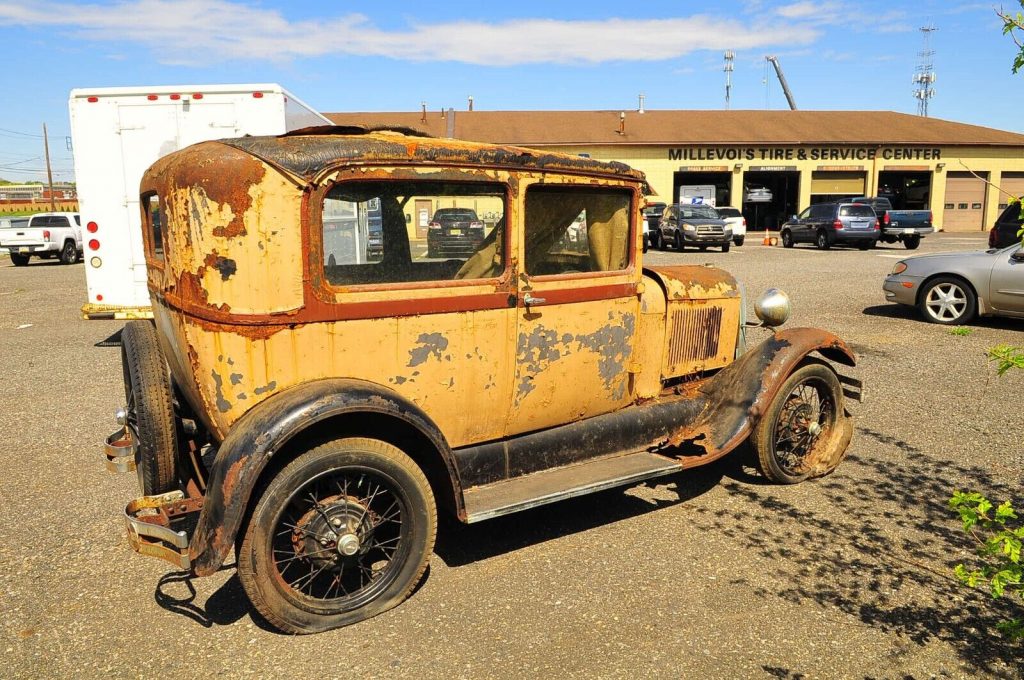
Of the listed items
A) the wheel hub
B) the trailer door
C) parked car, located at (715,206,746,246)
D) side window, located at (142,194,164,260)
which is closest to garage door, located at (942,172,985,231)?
parked car, located at (715,206,746,246)

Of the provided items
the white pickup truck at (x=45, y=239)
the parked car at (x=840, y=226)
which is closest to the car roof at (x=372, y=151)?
the parked car at (x=840, y=226)

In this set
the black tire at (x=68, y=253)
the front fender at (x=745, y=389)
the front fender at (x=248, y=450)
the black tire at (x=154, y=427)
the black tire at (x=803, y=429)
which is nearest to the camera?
the front fender at (x=248, y=450)

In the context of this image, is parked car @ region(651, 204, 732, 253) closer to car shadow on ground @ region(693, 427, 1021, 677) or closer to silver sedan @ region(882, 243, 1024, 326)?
silver sedan @ region(882, 243, 1024, 326)

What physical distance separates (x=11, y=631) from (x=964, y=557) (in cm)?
446

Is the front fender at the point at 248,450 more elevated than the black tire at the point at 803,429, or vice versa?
the front fender at the point at 248,450

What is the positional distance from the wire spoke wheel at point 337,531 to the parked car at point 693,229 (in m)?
21.5

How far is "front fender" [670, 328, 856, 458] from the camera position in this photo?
13.9 ft

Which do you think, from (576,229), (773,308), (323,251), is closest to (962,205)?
(773,308)

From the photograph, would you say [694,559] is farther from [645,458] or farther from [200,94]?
[200,94]

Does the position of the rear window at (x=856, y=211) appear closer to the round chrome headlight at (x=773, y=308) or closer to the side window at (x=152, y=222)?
the round chrome headlight at (x=773, y=308)

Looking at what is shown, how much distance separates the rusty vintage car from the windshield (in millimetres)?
20688

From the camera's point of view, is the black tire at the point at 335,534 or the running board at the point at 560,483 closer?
the black tire at the point at 335,534

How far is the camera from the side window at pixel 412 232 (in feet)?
10.5

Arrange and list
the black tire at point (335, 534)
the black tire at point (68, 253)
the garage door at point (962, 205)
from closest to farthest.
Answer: the black tire at point (335, 534)
the black tire at point (68, 253)
the garage door at point (962, 205)
